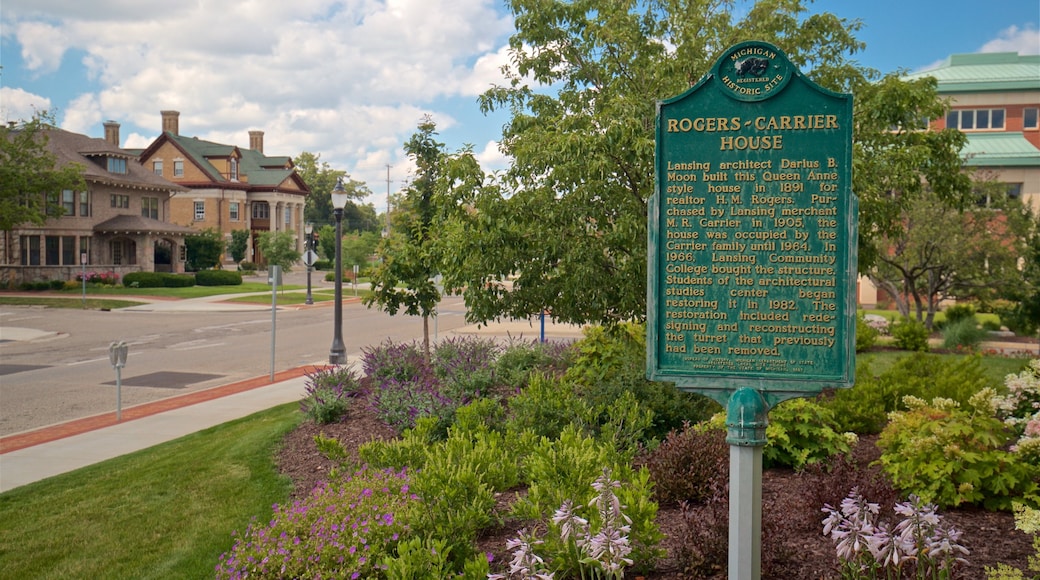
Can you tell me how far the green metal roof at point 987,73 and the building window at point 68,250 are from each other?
169 feet

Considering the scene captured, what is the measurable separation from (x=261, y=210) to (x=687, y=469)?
76.2m

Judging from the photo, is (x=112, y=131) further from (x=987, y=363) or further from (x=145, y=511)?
(x=145, y=511)

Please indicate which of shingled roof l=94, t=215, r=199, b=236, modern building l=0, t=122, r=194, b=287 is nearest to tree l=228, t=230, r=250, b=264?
modern building l=0, t=122, r=194, b=287

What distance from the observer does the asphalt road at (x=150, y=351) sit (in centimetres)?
1594

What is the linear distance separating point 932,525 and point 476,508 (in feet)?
9.54

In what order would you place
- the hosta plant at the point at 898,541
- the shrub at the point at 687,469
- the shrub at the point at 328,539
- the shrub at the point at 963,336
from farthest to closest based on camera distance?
the shrub at the point at 963,336 → the shrub at the point at 687,469 → the shrub at the point at 328,539 → the hosta plant at the point at 898,541

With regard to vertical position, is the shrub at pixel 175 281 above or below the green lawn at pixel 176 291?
above

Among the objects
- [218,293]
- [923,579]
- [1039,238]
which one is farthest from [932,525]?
[218,293]

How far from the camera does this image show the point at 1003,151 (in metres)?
44.7

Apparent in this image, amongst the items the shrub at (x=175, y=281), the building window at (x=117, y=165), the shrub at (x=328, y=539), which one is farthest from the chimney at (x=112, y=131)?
the shrub at (x=328, y=539)

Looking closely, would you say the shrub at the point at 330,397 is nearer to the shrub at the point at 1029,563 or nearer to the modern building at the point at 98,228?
the shrub at the point at 1029,563

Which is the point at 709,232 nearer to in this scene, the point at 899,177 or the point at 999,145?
the point at 899,177

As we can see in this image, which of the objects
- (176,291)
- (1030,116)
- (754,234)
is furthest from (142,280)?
(1030,116)

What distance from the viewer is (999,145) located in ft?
150
